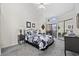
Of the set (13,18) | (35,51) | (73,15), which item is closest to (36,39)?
(35,51)

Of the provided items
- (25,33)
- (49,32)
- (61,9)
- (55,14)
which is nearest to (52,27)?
(49,32)

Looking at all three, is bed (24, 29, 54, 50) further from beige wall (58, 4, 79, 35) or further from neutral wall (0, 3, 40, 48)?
beige wall (58, 4, 79, 35)

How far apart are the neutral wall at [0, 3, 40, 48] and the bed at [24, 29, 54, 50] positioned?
0.21 meters

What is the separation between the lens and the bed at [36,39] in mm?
2121

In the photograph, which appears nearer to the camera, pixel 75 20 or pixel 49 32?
pixel 75 20

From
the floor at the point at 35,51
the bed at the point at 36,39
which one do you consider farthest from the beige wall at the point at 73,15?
the bed at the point at 36,39

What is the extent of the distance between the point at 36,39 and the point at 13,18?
61cm

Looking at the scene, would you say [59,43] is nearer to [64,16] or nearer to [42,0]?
[64,16]

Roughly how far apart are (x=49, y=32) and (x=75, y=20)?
21.7 inches

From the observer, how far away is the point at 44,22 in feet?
6.97

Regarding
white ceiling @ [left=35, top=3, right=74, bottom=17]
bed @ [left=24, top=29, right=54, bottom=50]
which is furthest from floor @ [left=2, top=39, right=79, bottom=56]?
white ceiling @ [left=35, top=3, right=74, bottom=17]

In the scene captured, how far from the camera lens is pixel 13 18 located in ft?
6.79

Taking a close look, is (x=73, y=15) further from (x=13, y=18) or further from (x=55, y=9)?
(x=13, y=18)

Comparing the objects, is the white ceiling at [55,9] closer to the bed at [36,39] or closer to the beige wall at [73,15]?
the beige wall at [73,15]
